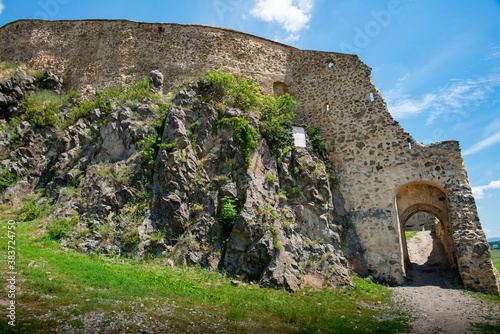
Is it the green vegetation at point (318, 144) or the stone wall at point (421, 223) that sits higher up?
the green vegetation at point (318, 144)

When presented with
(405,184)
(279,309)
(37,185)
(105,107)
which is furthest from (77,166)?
(405,184)

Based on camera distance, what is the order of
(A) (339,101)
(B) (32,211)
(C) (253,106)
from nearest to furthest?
1. (B) (32,211)
2. (C) (253,106)
3. (A) (339,101)

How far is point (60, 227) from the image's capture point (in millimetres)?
11031

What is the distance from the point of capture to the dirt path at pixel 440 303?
26.6 ft

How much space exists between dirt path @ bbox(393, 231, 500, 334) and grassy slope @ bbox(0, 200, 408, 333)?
801 mm

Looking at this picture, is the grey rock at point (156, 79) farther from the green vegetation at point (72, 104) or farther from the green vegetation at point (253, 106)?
the green vegetation at point (253, 106)

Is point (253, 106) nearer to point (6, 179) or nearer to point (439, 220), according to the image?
point (439, 220)

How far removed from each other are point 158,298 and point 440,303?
9.59 m

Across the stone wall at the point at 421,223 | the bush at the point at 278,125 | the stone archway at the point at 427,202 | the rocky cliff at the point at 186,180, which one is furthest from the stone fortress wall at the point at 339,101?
the stone wall at the point at 421,223

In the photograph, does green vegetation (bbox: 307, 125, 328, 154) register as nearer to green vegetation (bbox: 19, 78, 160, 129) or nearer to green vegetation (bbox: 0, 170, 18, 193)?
green vegetation (bbox: 19, 78, 160, 129)

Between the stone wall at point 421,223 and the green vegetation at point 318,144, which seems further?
the stone wall at point 421,223

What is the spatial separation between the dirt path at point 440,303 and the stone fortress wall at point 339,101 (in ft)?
2.99

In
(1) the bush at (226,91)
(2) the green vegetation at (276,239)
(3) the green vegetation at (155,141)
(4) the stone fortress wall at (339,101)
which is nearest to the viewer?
(2) the green vegetation at (276,239)

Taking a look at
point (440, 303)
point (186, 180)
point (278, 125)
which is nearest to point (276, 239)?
point (186, 180)
